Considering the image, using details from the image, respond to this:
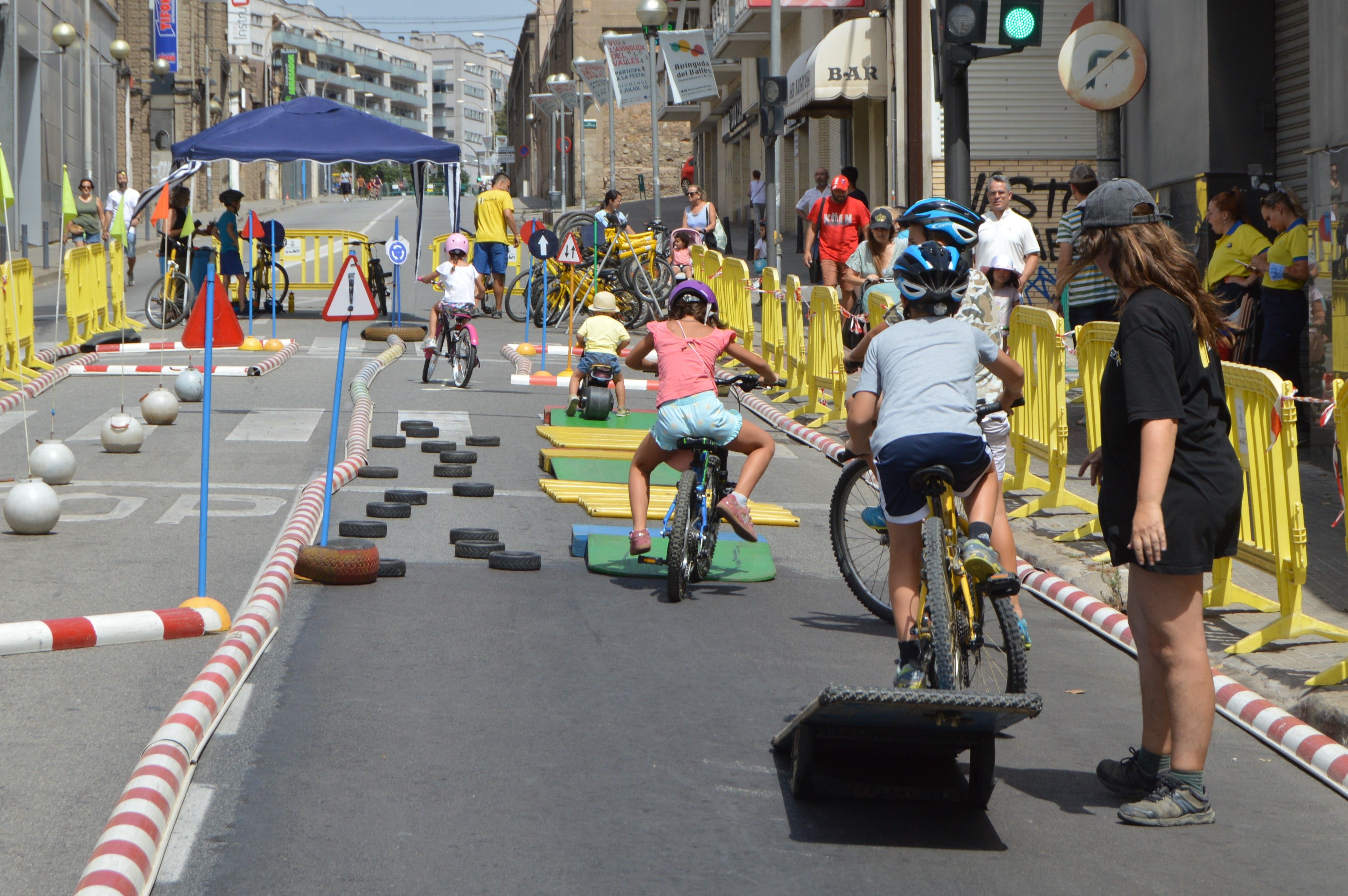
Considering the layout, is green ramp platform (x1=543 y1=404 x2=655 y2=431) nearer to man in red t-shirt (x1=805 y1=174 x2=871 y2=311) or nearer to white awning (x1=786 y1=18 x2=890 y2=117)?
man in red t-shirt (x1=805 y1=174 x2=871 y2=311)

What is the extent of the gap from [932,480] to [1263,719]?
66.8 inches

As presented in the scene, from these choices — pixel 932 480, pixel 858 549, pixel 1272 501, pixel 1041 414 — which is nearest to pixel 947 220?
pixel 932 480

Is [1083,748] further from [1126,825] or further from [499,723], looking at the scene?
[499,723]

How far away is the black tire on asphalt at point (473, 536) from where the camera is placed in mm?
9219

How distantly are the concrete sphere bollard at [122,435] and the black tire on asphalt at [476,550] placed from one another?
460cm

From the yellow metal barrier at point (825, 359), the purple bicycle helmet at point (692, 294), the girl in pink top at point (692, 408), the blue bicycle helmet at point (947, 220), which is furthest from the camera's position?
the yellow metal barrier at point (825, 359)

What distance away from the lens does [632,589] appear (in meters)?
8.34

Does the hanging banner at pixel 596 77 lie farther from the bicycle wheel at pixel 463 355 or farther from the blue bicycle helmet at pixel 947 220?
the blue bicycle helmet at pixel 947 220

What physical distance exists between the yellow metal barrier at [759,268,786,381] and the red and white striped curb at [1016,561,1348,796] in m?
9.99

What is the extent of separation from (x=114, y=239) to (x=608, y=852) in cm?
2233

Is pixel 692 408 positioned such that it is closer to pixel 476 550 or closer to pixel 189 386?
pixel 476 550

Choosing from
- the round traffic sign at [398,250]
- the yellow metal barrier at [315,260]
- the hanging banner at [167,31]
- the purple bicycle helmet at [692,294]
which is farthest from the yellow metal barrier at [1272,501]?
the hanging banner at [167,31]

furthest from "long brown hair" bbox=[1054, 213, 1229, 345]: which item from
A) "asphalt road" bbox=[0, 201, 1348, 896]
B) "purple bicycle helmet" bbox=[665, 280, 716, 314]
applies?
"purple bicycle helmet" bbox=[665, 280, 716, 314]

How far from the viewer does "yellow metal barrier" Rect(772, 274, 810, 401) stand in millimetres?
16797
